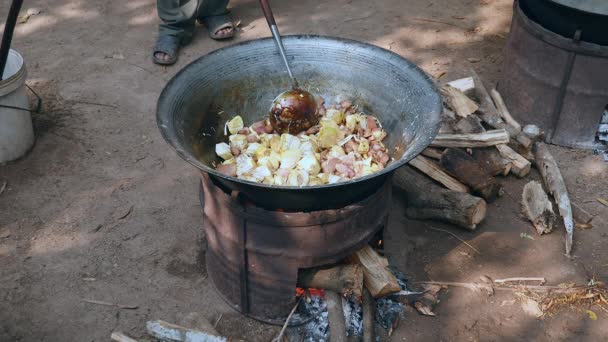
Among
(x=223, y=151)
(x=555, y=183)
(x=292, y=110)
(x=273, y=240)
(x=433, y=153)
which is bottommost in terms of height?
(x=555, y=183)

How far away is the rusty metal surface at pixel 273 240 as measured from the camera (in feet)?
10.5

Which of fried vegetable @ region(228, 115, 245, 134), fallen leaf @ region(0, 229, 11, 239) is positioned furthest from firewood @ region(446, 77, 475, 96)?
fallen leaf @ region(0, 229, 11, 239)

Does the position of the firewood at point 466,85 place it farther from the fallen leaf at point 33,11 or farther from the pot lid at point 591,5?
the fallen leaf at point 33,11

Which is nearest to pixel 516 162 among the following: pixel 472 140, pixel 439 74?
pixel 472 140

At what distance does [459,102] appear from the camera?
4922 mm

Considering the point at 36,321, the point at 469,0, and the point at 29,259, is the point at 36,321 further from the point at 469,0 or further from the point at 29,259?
the point at 469,0

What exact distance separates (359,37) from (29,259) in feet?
12.3

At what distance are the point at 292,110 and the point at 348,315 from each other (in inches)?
45.8

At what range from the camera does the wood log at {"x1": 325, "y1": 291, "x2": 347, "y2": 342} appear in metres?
3.35

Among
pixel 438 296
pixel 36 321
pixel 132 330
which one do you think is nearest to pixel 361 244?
pixel 438 296

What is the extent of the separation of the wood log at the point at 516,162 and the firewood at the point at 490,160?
0.07 metres

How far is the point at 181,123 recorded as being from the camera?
127 inches

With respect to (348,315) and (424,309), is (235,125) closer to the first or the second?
(348,315)

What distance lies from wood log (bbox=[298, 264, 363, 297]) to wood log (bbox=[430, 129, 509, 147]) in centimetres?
151
